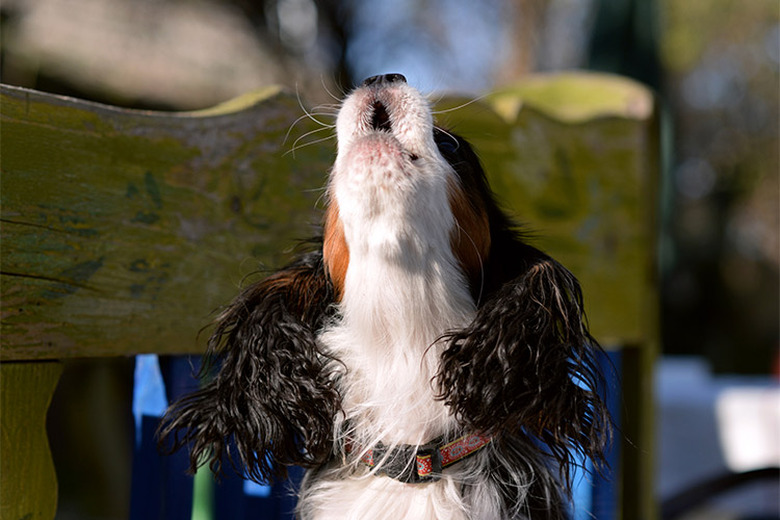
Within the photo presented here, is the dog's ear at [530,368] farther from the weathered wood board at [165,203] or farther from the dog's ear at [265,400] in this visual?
the weathered wood board at [165,203]

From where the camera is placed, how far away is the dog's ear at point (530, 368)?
4.88 feet

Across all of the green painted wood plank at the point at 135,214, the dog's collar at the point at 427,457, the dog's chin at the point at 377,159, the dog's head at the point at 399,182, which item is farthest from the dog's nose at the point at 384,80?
the dog's collar at the point at 427,457

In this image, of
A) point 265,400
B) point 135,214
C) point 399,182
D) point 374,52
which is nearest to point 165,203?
point 135,214

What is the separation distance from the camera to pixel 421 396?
1604 mm

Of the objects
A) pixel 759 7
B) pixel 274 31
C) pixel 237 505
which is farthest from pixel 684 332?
pixel 237 505

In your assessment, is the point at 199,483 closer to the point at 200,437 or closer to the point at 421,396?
the point at 200,437

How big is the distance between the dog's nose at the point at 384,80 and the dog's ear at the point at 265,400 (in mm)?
530

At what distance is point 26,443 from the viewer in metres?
1.58

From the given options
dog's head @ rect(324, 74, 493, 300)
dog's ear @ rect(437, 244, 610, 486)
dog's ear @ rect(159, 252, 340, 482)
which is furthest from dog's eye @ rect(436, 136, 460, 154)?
dog's ear @ rect(159, 252, 340, 482)

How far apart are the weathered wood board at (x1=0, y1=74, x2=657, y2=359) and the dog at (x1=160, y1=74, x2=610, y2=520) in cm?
27

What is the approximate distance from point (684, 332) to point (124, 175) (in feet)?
48.5

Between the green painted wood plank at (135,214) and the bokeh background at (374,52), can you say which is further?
the bokeh background at (374,52)

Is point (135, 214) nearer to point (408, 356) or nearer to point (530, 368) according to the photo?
point (408, 356)

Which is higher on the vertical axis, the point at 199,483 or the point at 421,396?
the point at 421,396
